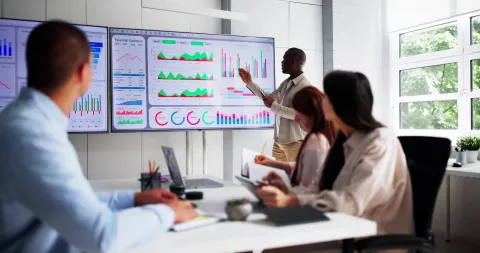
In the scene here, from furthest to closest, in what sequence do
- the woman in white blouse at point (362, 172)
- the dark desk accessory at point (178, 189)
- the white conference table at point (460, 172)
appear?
the white conference table at point (460, 172) < the dark desk accessory at point (178, 189) < the woman in white blouse at point (362, 172)

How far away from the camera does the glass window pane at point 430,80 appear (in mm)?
4430

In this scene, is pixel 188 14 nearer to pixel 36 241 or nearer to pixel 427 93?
pixel 427 93

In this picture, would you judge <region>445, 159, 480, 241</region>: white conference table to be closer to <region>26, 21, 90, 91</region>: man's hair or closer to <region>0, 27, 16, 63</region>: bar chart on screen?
<region>26, 21, 90, 91</region>: man's hair

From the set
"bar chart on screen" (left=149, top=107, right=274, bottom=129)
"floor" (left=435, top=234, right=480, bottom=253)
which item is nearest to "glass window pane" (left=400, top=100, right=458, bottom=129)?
"floor" (left=435, top=234, right=480, bottom=253)

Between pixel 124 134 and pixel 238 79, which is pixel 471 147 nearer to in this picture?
pixel 238 79

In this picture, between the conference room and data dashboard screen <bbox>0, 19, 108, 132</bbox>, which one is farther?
the conference room

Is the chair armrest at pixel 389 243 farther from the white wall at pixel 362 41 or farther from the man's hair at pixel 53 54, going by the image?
the white wall at pixel 362 41

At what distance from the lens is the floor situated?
3395mm

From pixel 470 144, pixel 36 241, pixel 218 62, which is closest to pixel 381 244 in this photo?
pixel 36 241

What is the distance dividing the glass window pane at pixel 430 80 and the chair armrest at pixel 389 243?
347 cm

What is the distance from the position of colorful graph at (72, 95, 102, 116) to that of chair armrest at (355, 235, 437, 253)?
2.82 meters

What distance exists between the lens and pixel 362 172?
157 centimetres

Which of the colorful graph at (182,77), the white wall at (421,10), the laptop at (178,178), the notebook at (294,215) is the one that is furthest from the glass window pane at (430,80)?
the notebook at (294,215)

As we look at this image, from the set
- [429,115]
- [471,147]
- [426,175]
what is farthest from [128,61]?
[429,115]
